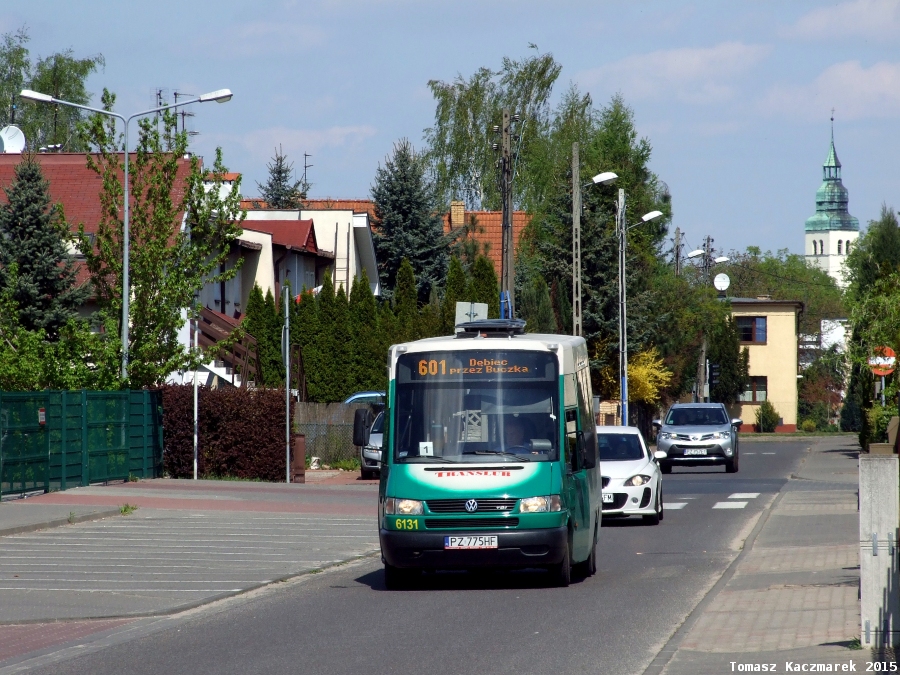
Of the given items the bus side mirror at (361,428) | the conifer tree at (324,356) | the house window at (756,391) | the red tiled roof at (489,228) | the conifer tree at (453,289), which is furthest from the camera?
the house window at (756,391)

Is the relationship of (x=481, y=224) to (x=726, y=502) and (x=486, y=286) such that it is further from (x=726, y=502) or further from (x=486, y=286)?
(x=726, y=502)

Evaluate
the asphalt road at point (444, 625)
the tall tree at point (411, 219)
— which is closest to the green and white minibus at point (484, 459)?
the asphalt road at point (444, 625)

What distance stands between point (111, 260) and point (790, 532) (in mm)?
17181

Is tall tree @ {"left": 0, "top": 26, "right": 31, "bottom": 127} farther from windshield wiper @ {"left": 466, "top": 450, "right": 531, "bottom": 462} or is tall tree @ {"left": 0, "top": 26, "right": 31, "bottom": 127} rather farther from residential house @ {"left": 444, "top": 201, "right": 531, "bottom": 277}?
windshield wiper @ {"left": 466, "top": 450, "right": 531, "bottom": 462}

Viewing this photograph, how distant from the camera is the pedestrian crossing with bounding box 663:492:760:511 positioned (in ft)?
79.9

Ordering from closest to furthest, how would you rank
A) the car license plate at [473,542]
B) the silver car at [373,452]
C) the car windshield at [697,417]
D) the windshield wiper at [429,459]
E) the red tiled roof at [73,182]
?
the car license plate at [473,542]
the windshield wiper at [429,459]
the silver car at [373,452]
the car windshield at [697,417]
the red tiled roof at [73,182]

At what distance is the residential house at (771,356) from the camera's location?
97.9 metres

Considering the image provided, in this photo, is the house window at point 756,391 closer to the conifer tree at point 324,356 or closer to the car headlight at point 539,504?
the conifer tree at point 324,356

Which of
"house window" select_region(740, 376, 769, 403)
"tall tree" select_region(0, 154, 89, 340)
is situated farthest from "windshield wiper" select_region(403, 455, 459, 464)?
"house window" select_region(740, 376, 769, 403)

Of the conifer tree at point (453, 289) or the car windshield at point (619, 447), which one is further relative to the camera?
the conifer tree at point (453, 289)

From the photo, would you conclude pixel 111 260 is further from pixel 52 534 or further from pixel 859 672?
pixel 859 672

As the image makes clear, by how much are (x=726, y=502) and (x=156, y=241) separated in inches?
526

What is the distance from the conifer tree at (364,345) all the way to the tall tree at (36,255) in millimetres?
9714

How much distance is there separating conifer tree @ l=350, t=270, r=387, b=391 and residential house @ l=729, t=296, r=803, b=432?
5666 cm
